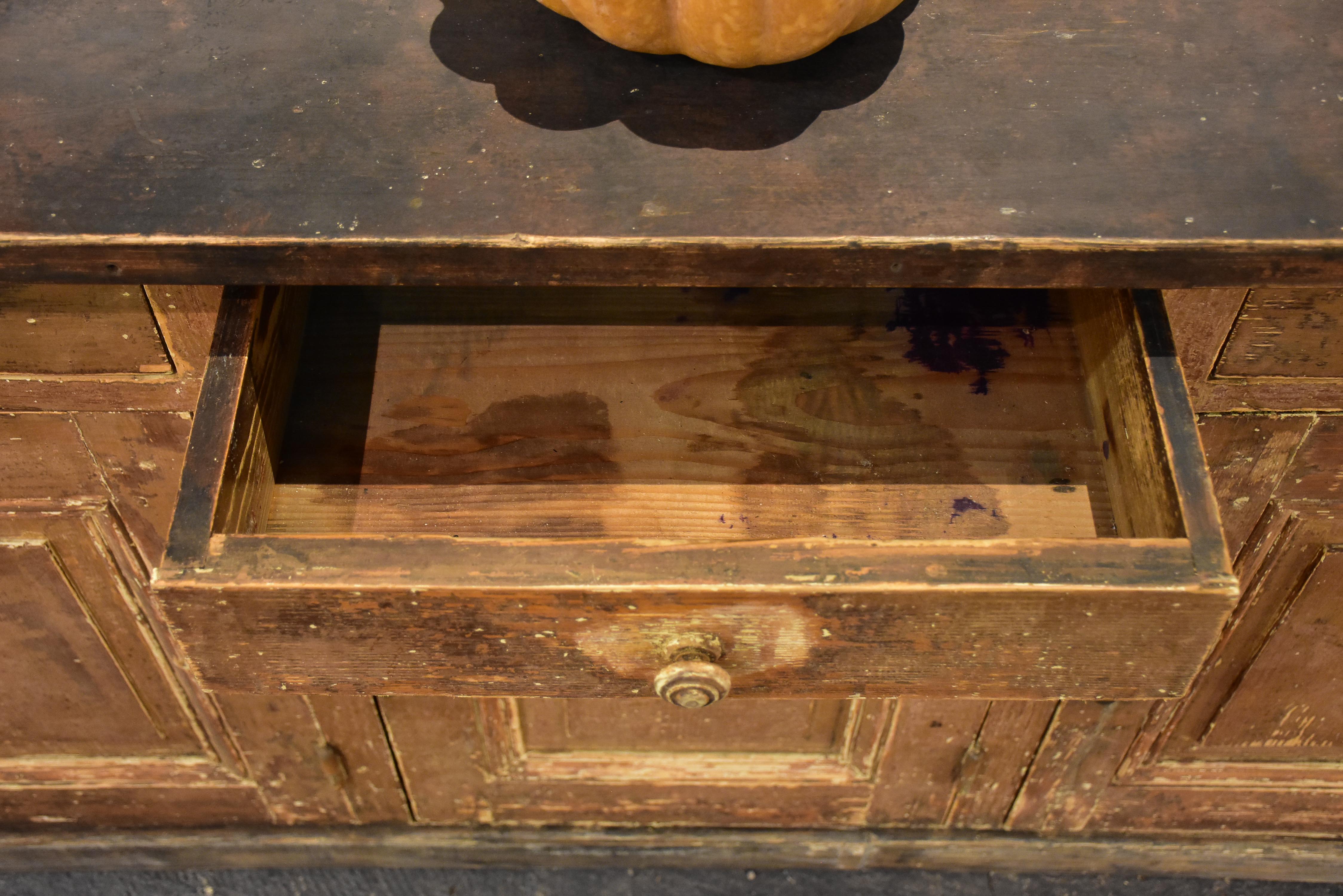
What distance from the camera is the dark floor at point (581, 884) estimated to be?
1479 mm

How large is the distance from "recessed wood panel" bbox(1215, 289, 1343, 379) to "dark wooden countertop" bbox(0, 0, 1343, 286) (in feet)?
0.57

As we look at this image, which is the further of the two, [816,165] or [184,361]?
[184,361]

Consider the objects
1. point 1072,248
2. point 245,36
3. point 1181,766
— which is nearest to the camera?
point 1072,248

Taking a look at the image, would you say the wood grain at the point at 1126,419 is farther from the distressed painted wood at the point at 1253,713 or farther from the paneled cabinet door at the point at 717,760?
the paneled cabinet door at the point at 717,760

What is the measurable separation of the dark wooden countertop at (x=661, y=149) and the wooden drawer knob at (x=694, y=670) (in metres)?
0.25

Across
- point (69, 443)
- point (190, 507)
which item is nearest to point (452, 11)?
point (190, 507)

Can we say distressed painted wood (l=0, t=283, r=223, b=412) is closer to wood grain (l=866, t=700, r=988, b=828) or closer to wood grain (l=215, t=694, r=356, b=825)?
wood grain (l=215, t=694, r=356, b=825)

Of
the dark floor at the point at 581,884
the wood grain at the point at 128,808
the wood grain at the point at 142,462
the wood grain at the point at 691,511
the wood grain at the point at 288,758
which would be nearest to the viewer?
the wood grain at the point at 691,511

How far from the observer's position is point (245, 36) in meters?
0.81

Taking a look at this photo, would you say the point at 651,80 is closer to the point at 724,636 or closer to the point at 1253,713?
the point at 724,636

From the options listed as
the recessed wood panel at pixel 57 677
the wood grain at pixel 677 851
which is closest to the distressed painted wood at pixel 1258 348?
the wood grain at pixel 677 851

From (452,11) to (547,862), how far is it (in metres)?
1.11

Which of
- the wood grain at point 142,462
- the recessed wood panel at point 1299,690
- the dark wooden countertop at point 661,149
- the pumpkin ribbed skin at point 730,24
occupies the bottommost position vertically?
the recessed wood panel at point 1299,690

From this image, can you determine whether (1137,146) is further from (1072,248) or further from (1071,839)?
(1071,839)
